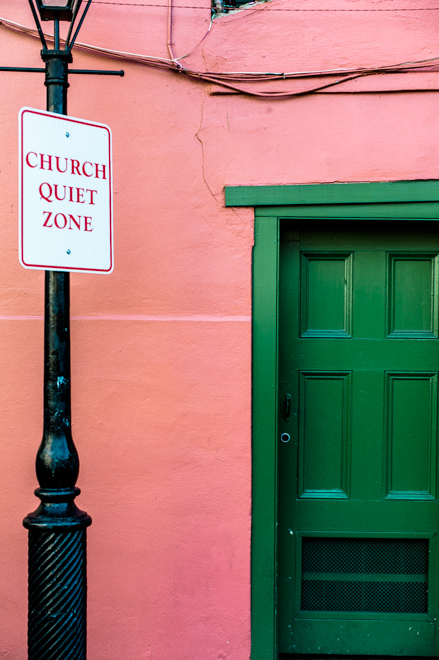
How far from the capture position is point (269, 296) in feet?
11.3

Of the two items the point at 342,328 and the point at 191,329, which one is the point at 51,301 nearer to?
the point at 191,329

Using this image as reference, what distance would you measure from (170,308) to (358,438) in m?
1.35

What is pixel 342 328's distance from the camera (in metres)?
3.65

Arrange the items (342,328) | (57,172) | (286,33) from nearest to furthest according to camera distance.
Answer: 1. (57,172)
2. (286,33)
3. (342,328)

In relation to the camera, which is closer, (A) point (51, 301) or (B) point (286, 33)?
(A) point (51, 301)

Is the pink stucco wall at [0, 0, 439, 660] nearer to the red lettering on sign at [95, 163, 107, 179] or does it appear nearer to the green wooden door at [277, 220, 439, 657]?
the green wooden door at [277, 220, 439, 657]

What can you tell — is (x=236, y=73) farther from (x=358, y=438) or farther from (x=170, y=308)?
(x=358, y=438)

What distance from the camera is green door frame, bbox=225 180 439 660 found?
3393 mm

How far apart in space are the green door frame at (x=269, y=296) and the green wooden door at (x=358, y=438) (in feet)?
0.61

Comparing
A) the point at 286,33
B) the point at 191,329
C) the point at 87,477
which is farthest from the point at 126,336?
the point at 286,33

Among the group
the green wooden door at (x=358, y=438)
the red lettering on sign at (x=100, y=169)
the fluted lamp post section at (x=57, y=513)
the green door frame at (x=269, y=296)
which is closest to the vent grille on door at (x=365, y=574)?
the green wooden door at (x=358, y=438)

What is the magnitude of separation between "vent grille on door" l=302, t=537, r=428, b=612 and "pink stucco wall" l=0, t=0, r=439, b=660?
490 mm

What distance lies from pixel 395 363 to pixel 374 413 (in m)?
0.32

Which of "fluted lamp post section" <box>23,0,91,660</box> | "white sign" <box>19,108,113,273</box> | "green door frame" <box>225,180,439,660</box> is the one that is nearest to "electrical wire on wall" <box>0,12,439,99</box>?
"green door frame" <box>225,180,439,660</box>
